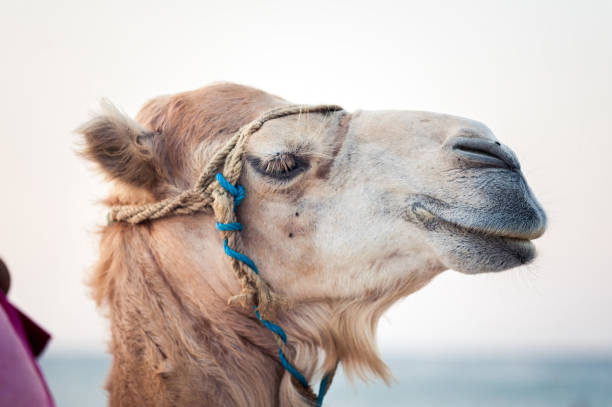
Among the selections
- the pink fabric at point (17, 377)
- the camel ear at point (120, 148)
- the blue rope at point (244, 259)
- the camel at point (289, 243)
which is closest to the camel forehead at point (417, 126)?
the camel at point (289, 243)

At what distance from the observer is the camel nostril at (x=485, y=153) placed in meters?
1.75

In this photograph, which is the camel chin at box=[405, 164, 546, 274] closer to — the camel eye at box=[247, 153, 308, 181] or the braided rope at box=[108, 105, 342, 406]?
the camel eye at box=[247, 153, 308, 181]

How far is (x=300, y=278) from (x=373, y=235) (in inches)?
12.0

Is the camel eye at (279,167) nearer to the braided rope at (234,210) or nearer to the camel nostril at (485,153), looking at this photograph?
the braided rope at (234,210)

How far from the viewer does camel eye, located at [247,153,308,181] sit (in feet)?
6.25

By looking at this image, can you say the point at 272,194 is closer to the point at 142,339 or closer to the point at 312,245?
the point at 312,245

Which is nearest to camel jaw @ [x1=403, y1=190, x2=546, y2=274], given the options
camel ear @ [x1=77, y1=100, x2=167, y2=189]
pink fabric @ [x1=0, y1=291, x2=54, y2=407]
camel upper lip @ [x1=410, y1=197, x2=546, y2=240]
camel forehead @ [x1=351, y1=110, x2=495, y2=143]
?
camel upper lip @ [x1=410, y1=197, x2=546, y2=240]

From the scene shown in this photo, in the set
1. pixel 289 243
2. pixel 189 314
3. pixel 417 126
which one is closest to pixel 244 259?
pixel 289 243

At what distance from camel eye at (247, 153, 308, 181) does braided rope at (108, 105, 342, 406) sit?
0.24ft

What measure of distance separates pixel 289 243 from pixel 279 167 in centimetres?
27

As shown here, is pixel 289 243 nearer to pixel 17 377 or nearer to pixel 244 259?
pixel 244 259

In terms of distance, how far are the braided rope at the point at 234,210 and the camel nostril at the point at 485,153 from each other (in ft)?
1.92

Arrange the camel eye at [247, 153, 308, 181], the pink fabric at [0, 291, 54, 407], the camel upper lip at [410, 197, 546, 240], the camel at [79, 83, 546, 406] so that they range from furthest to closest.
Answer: the camel eye at [247, 153, 308, 181] → the camel at [79, 83, 546, 406] → the camel upper lip at [410, 197, 546, 240] → the pink fabric at [0, 291, 54, 407]

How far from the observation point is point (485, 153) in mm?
1796
